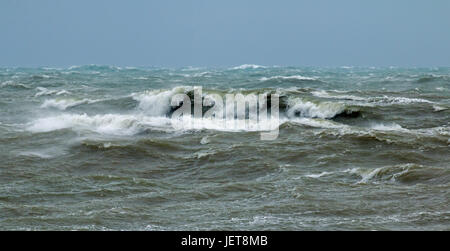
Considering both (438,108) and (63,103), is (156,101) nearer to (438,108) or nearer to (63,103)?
(63,103)

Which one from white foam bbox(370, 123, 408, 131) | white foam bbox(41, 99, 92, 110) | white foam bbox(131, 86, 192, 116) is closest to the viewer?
white foam bbox(370, 123, 408, 131)

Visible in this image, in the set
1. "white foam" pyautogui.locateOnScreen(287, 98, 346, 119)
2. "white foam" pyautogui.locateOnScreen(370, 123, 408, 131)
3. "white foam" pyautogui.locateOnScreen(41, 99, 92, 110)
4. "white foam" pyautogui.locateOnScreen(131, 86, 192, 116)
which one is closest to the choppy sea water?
"white foam" pyautogui.locateOnScreen(370, 123, 408, 131)

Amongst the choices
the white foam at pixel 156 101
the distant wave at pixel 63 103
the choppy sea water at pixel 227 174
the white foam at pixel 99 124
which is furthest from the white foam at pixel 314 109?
the distant wave at pixel 63 103

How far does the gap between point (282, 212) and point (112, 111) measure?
61.7ft

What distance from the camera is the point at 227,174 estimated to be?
42.5 feet

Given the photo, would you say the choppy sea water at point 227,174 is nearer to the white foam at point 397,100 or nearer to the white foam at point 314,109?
the white foam at point 314,109

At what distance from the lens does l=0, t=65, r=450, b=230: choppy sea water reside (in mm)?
9180

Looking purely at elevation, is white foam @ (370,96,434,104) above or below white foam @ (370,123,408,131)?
above

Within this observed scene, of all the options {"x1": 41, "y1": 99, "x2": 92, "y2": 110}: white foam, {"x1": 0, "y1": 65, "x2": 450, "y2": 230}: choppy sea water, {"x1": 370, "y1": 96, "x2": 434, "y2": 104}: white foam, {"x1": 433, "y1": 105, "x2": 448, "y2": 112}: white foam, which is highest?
{"x1": 370, "y1": 96, "x2": 434, "y2": 104}: white foam

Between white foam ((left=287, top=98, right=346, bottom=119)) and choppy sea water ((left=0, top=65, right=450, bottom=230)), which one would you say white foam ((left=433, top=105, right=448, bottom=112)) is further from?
white foam ((left=287, top=98, right=346, bottom=119))

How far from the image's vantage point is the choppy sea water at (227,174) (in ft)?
30.1

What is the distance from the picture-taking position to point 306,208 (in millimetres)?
9711

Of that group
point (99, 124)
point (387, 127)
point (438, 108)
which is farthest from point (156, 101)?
point (438, 108)
